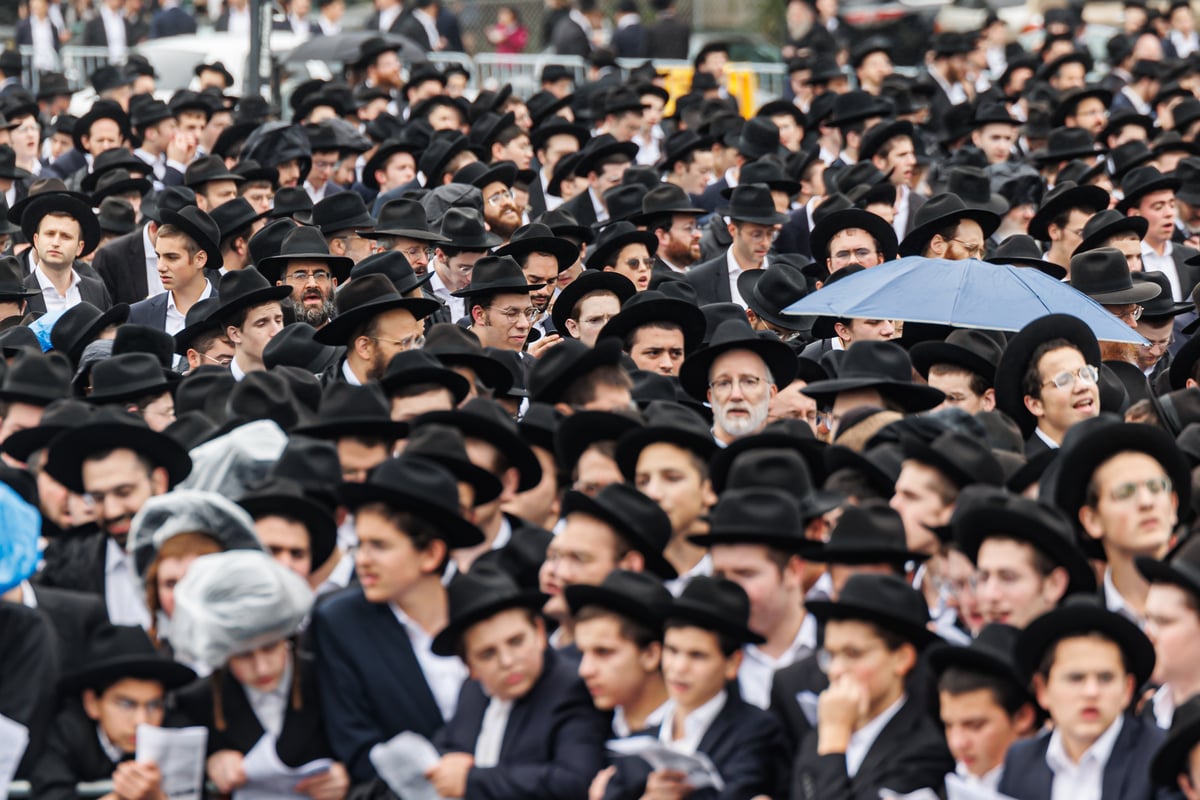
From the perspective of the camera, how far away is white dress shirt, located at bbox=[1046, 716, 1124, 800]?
6203 millimetres

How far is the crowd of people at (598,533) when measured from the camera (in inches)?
256

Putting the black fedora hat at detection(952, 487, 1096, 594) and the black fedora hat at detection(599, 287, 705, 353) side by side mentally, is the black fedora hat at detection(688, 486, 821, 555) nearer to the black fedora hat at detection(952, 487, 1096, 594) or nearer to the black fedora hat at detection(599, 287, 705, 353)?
the black fedora hat at detection(952, 487, 1096, 594)

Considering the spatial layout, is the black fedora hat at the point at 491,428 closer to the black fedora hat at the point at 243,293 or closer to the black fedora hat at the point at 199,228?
the black fedora hat at the point at 243,293

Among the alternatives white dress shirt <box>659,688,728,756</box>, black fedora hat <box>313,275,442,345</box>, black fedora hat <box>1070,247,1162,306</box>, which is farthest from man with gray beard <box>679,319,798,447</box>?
white dress shirt <box>659,688,728,756</box>

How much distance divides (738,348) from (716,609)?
331 centimetres

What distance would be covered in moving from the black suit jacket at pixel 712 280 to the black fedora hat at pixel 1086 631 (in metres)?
6.90

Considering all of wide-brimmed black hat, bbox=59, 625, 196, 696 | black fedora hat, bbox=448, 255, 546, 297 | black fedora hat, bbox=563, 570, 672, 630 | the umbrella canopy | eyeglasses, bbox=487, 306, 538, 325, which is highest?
the umbrella canopy

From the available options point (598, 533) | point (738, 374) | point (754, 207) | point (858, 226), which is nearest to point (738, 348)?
point (738, 374)

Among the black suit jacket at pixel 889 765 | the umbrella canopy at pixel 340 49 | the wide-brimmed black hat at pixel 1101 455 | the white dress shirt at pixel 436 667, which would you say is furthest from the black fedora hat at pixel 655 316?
the umbrella canopy at pixel 340 49

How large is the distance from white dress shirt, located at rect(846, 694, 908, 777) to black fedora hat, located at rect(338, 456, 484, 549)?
56.9 inches

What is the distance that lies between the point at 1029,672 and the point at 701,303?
6787 mm

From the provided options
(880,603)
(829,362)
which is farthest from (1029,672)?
(829,362)

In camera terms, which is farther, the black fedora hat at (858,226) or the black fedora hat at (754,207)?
the black fedora hat at (754,207)

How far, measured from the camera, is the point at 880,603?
6.50 metres
